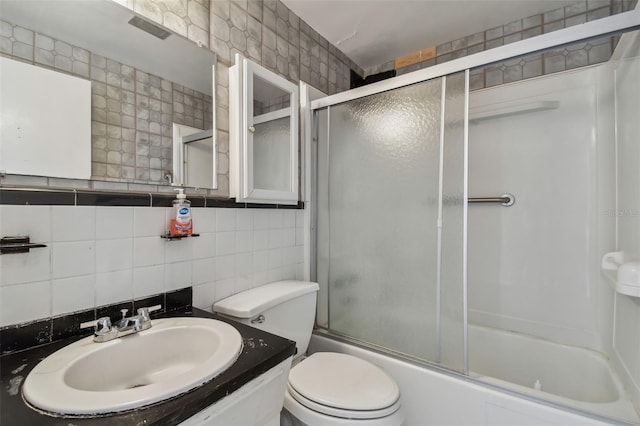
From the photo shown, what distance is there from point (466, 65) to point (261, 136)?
923 mm

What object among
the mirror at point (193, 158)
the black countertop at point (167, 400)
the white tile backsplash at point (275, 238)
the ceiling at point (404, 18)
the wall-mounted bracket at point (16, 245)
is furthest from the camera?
the ceiling at point (404, 18)

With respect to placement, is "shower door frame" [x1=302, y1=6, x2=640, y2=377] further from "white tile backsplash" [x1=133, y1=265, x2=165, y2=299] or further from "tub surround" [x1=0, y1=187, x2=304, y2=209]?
"white tile backsplash" [x1=133, y1=265, x2=165, y2=299]

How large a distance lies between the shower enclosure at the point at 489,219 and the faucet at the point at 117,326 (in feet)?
3.23

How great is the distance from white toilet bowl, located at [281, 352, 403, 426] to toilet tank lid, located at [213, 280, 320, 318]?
0.94 ft

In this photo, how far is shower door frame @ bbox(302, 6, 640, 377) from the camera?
0.96m

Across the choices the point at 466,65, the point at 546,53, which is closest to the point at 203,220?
the point at 466,65

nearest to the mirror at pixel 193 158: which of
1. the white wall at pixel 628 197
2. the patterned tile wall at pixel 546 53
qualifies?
the patterned tile wall at pixel 546 53

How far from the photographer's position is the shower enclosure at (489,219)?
4.05ft

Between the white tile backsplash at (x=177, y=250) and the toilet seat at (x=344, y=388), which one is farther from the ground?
the white tile backsplash at (x=177, y=250)

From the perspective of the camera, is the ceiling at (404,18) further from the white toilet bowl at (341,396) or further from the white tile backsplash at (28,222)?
the white toilet bowl at (341,396)

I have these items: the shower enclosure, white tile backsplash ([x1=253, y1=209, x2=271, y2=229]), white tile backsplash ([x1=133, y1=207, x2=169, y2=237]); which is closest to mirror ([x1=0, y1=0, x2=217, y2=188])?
white tile backsplash ([x1=133, y1=207, x2=169, y2=237])

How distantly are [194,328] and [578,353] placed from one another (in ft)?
6.02

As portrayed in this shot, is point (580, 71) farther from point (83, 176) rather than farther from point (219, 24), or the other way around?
point (83, 176)

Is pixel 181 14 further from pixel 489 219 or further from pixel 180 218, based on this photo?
pixel 489 219
